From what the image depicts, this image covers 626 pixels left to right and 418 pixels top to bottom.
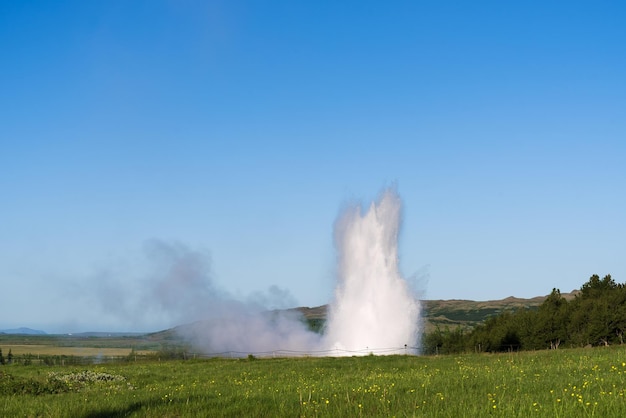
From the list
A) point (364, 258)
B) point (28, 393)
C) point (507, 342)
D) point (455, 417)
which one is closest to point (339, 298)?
point (364, 258)

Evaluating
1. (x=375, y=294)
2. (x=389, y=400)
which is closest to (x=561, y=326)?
(x=375, y=294)

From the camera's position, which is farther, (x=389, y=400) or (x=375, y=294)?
(x=375, y=294)

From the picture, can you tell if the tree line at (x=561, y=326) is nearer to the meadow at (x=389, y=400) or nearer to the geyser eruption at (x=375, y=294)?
the geyser eruption at (x=375, y=294)

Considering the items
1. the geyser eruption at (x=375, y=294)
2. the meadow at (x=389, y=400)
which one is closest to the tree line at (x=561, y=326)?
the geyser eruption at (x=375, y=294)

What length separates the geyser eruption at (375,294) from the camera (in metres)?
77.4

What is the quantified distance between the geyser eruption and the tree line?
572 centimetres

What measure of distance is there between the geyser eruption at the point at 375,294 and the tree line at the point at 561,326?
5.72 meters

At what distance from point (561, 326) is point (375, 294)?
2463cm

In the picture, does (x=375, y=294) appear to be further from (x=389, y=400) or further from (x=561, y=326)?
(x=389, y=400)

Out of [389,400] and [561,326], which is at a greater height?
[389,400]

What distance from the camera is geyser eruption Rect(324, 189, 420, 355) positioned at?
77.4 m

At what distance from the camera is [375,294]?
7856 centimetres

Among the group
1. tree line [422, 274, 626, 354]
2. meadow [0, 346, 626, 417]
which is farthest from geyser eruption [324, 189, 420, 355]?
meadow [0, 346, 626, 417]

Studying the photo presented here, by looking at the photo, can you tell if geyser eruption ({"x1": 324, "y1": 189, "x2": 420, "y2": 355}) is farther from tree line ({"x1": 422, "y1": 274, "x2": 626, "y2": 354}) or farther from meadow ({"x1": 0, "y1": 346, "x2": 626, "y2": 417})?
meadow ({"x1": 0, "y1": 346, "x2": 626, "y2": 417})
